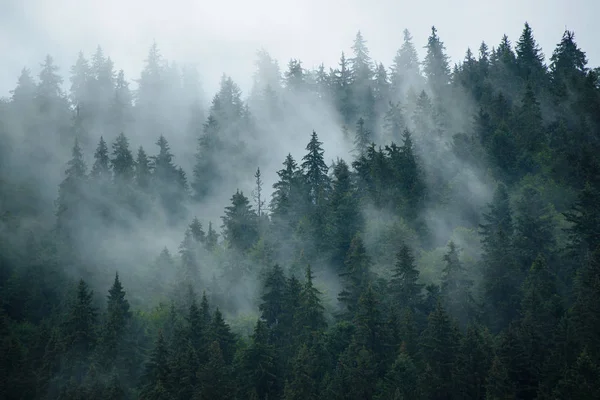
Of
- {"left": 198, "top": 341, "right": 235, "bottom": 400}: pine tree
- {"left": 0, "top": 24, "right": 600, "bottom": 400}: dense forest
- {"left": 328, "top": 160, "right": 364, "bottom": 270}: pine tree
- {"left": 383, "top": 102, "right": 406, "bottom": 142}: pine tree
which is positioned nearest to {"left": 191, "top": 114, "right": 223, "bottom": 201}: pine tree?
{"left": 0, "top": 24, "right": 600, "bottom": 400}: dense forest

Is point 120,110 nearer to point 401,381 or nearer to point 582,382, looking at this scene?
point 401,381

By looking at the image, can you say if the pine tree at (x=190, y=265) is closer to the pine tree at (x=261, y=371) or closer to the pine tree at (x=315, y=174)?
the pine tree at (x=315, y=174)

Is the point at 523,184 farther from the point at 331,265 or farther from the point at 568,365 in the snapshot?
the point at 568,365

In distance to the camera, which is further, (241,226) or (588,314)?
(241,226)

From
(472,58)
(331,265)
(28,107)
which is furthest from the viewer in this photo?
(28,107)

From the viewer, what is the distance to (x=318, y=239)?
75.1 m

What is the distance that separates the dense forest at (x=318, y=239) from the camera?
5097 centimetres

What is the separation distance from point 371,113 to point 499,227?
179ft

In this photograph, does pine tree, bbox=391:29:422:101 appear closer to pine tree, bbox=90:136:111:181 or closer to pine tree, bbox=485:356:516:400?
pine tree, bbox=90:136:111:181

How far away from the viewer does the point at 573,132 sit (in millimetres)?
78375

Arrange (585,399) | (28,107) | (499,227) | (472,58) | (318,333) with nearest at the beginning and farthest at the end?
(585,399) < (318,333) < (499,227) < (472,58) < (28,107)

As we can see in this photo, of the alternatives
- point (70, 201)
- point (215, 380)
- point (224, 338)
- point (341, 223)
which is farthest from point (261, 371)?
point (70, 201)

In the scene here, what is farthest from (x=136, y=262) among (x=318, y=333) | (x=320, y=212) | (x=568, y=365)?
(x=568, y=365)

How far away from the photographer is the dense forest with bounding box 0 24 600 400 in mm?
50969
